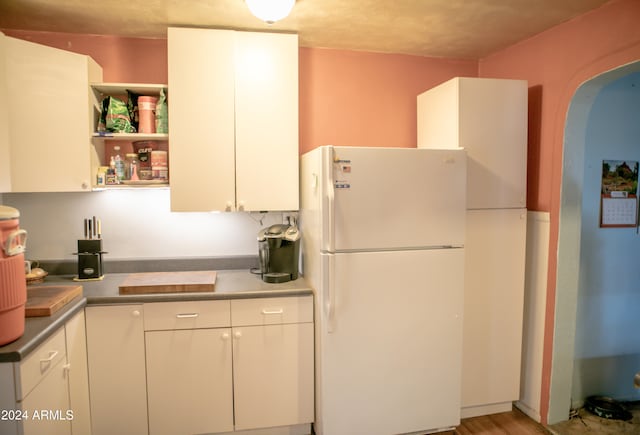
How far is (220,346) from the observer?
2135mm

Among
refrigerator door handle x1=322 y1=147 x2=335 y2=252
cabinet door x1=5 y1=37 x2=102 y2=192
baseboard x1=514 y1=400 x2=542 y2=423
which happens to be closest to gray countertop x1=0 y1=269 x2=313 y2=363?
refrigerator door handle x1=322 y1=147 x2=335 y2=252

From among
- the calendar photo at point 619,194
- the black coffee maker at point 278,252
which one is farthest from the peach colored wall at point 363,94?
the calendar photo at point 619,194

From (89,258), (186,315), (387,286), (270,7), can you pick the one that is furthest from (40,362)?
(270,7)

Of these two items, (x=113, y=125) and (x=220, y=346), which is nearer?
(x=220, y=346)

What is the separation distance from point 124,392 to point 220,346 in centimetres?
54

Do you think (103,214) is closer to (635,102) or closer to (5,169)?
(5,169)

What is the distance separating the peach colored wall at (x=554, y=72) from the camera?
1.95 meters

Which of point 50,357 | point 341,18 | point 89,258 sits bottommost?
point 50,357

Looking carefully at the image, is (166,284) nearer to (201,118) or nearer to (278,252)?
(278,252)

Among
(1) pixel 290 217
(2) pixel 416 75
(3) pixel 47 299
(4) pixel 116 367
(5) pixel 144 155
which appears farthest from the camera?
(2) pixel 416 75

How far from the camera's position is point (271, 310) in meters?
2.18

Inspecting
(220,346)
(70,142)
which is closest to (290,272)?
(220,346)

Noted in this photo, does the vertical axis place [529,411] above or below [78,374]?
below

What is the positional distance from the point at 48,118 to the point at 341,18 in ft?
5.55
